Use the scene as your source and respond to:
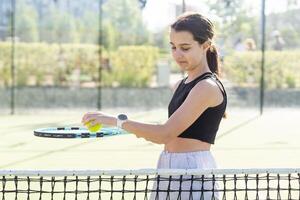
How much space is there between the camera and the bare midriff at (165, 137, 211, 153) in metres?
2.15

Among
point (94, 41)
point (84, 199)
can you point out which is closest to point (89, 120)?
point (84, 199)

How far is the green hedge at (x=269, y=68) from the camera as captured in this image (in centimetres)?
1577

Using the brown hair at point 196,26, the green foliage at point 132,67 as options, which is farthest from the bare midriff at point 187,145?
the green foliage at point 132,67

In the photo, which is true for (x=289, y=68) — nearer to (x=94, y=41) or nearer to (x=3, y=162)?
(x=94, y=41)

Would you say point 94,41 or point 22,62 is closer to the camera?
point 22,62

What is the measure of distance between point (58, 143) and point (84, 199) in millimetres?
3463

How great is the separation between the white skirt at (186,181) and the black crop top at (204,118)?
7 cm

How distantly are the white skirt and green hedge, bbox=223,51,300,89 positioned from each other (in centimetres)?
1356

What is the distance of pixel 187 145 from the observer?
2.15 metres

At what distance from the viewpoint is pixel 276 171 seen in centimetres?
250

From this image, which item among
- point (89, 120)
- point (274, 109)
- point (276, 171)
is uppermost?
point (89, 120)

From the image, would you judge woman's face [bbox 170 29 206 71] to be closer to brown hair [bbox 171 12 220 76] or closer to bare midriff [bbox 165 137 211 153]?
brown hair [bbox 171 12 220 76]

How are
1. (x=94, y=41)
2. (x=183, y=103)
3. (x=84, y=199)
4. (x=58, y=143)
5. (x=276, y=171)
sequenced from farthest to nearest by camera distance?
(x=94, y=41) → (x=58, y=143) → (x=84, y=199) → (x=276, y=171) → (x=183, y=103)

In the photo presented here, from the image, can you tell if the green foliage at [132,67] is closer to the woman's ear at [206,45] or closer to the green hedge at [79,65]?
the green hedge at [79,65]
